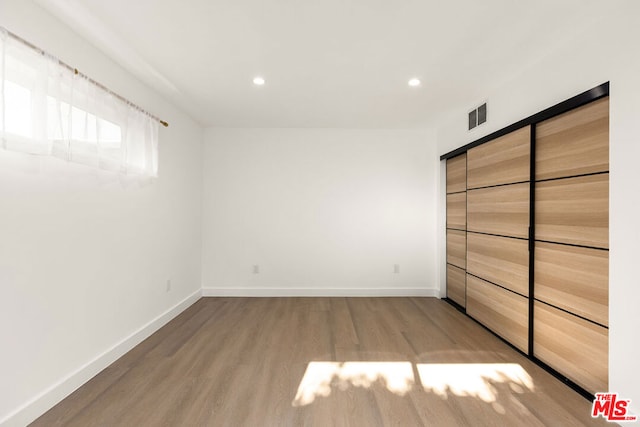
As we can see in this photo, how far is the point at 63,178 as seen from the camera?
2.03m

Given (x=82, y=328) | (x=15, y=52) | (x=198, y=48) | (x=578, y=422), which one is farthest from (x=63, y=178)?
(x=578, y=422)

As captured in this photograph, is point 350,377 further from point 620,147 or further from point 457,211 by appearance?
point 457,211

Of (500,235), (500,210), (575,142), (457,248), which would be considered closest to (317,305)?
(457,248)

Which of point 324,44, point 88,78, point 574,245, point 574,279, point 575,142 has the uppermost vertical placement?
point 324,44

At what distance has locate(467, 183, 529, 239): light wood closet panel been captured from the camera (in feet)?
8.85

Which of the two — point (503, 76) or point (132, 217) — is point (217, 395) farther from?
point (503, 76)

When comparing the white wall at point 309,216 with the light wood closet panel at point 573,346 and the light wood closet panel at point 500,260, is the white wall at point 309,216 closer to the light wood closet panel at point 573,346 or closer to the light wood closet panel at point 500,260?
the light wood closet panel at point 500,260

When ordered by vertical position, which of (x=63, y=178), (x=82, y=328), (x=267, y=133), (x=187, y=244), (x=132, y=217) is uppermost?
(x=267, y=133)

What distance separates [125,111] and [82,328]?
5.82 ft

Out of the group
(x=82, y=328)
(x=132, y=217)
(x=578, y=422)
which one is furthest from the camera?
(x=132, y=217)

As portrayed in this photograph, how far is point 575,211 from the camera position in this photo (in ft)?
7.10

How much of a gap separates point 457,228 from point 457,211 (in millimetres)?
228

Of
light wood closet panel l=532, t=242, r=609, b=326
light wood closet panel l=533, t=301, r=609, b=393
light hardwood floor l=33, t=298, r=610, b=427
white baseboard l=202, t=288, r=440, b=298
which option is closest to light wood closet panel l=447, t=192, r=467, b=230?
white baseboard l=202, t=288, r=440, b=298

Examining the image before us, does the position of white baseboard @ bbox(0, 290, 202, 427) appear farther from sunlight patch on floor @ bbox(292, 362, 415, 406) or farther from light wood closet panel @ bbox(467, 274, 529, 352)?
light wood closet panel @ bbox(467, 274, 529, 352)
